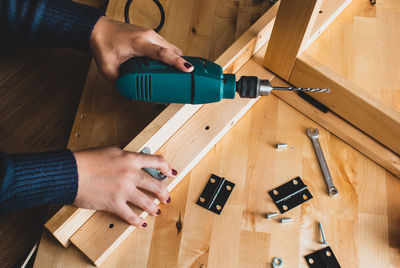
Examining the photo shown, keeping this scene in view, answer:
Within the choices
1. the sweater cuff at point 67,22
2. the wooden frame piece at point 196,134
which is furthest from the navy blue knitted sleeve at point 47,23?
the wooden frame piece at point 196,134

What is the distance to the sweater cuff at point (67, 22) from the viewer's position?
2.85 feet

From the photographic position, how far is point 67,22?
0.88 metres

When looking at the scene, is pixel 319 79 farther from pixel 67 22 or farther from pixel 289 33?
pixel 67 22

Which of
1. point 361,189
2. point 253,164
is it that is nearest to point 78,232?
point 253,164

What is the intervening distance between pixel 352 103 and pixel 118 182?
20.5 inches

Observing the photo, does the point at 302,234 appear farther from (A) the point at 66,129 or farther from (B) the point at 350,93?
(A) the point at 66,129

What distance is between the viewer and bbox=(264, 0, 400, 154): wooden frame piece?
31.6 inches

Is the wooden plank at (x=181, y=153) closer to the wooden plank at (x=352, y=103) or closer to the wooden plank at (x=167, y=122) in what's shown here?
the wooden plank at (x=167, y=122)

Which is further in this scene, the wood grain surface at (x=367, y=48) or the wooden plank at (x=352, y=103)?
the wood grain surface at (x=367, y=48)

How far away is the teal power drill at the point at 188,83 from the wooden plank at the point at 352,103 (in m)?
0.15

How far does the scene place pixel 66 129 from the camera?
3.12 ft

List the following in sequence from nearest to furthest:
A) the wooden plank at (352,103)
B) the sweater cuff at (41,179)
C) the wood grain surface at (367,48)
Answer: the sweater cuff at (41,179), the wooden plank at (352,103), the wood grain surface at (367,48)

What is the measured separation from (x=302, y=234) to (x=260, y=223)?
0.29 ft

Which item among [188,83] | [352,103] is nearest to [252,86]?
[188,83]
